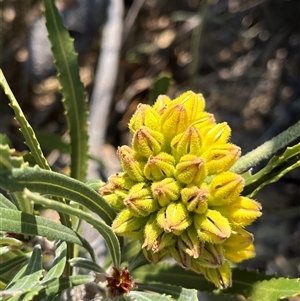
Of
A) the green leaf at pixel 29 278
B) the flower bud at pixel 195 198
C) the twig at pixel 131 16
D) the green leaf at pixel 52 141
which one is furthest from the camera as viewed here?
the twig at pixel 131 16

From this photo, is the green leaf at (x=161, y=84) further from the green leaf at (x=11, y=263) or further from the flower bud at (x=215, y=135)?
the green leaf at (x=11, y=263)

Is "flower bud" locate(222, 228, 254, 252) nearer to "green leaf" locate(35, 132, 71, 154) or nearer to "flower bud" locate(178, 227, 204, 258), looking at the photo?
"flower bud" locate(178, 227, 204, 258)

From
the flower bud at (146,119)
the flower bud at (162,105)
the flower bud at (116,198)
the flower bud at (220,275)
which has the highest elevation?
the flower bud at (162,105)

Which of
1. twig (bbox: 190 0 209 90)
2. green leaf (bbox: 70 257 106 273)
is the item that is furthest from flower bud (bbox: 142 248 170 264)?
twig (bbox: 190 0 209 90)

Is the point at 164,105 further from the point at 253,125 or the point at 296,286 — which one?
the point at 253,125

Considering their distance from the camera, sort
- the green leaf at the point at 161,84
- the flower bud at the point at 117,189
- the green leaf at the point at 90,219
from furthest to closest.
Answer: the green leaf at the point at 161,84 → the flower bud at the point at 117,189 → the green leaf at the point at 90,219

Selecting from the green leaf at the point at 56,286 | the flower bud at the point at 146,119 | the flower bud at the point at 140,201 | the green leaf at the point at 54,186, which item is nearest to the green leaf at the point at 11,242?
the green leaf at the point at 56,286
